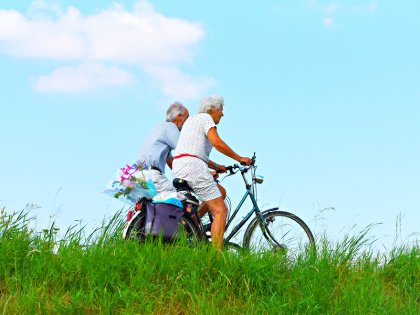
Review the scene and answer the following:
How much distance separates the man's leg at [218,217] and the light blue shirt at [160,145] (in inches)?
57.5

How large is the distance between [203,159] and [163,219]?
961 mm

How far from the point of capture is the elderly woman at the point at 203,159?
930 cm

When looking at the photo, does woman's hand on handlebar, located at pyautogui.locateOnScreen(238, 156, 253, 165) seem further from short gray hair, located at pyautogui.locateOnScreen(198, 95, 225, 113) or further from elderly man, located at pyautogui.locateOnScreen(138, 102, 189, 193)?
elderly man, located at pyautogui.locateOnScreen(138, 102, 189, 193)

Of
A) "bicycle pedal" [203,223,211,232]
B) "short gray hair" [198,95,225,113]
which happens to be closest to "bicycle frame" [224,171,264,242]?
"bicycle pedal" [203,223,211,232]

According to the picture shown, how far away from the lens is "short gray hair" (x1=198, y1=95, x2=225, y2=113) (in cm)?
955

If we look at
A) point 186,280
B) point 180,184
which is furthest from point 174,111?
point 186,280

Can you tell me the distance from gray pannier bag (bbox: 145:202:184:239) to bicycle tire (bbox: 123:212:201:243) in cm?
8

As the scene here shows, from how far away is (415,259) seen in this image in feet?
30.0

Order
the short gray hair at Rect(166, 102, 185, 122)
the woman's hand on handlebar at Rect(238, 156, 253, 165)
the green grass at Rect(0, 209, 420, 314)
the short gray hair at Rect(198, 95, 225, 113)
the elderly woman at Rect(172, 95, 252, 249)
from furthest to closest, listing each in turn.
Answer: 1. the short gray hair at Rect(166, 102, 185, 122)
2. the woman's hand on handlebar at Rect(238, 156, 253, 165)
3. the short gray hair at Rect(198, 95, 225, 113)
4. the elderly woman at Rect(172, 95, 252, 249)
5. the green grass at Rect(0, 209, 420, 314)

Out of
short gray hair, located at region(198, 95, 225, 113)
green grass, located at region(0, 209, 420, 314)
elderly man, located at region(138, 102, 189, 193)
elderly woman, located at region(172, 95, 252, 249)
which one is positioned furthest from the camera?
elderly man, located at region(138, 102, 189, 193)

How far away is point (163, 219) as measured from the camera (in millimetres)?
9078

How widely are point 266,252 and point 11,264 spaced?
9.37 ft

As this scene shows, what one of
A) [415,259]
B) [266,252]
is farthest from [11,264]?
[415,259]

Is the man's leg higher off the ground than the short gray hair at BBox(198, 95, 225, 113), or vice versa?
the short gray hair at BBox(198, 95, 225, 113)
